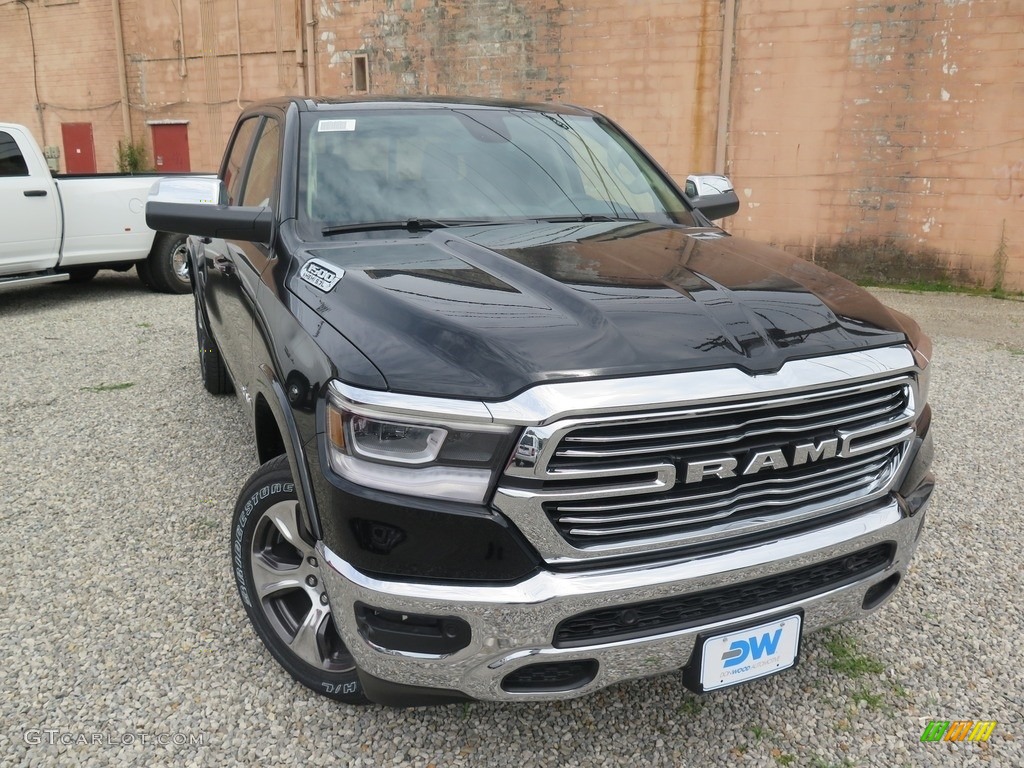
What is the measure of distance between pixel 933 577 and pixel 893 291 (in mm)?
7531

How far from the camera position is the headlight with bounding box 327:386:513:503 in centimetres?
183

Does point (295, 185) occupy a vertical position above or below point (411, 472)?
above

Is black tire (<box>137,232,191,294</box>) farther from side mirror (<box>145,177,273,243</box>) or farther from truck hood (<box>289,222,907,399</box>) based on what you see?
truck hood (<box>289,222,907,399</box>)

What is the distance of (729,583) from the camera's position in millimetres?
1967

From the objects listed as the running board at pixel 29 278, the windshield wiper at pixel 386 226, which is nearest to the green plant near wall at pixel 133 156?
the running board at pixel 29 278

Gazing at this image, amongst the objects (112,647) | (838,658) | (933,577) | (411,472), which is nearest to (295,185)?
(411,472)

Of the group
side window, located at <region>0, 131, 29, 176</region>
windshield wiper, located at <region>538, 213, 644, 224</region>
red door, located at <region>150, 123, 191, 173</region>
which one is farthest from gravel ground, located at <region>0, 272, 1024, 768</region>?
red door, located at <region>150, 123, 191, 173</region>

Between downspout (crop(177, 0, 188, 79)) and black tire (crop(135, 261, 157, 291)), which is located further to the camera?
downspout (crop(177, 0, 188, 79))

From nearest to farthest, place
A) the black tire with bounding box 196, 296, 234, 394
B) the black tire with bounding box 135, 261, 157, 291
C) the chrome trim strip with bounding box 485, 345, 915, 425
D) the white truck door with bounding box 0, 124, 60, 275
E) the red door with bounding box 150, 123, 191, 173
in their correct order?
the chrome trim strip with bounding box 485, 345, 915, 425 < the black tire with bounding box 196, 296, 234, 394 < the white truck door with bounding box 0, 124, 60, 275 < the black tire with bounding box 135, 261, 157, 291 < the red door with bounding box 150, 123, 191, 173

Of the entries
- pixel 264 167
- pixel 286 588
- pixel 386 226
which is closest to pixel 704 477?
pixel 286 588

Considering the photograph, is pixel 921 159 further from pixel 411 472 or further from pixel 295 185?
pixel 411 472

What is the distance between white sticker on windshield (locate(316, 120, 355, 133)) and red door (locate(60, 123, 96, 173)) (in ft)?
56.1

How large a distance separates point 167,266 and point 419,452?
8453 millimetres

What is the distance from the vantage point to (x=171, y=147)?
650 inches
